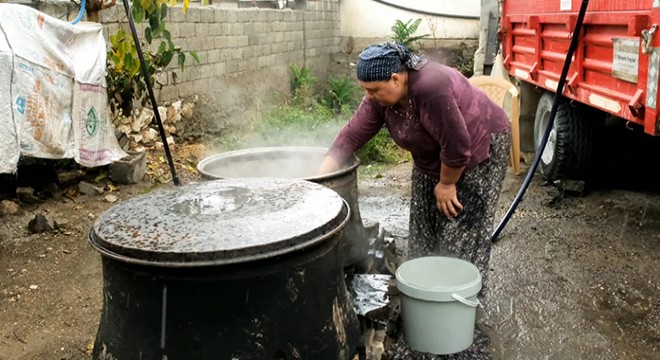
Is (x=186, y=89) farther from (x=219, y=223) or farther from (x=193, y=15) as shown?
(x=219, y=223)

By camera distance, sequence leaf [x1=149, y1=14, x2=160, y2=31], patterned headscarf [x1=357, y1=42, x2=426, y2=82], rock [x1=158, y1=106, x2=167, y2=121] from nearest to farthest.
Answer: patterned headscarf [x1=357, y1=42, x2=426, y2=82] → leaf [x1=149, y1=14, x2=160, y2=31] → rock [x1=158, y1=106, x2=167, y2=121]

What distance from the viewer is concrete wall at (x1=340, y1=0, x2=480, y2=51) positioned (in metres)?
12.4

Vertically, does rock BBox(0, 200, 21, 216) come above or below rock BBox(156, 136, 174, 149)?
below

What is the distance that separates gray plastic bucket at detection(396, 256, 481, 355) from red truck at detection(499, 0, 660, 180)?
1.83 meters

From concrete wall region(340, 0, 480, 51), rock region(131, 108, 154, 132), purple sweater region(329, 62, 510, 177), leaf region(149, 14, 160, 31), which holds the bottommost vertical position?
rock region(131, 108, 154, 132)

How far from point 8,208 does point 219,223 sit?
359cm

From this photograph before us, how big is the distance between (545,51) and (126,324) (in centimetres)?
520

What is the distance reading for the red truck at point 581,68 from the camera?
12.9 feet

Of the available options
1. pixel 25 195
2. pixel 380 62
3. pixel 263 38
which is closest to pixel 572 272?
pixel 380 62

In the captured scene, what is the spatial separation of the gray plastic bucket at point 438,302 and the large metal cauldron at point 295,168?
456mm

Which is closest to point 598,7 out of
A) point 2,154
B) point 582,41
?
point 582,41

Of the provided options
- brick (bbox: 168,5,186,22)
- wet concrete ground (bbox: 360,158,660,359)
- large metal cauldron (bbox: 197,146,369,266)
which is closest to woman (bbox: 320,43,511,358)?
large metal cauldron (bbox: 197,146,369,266)

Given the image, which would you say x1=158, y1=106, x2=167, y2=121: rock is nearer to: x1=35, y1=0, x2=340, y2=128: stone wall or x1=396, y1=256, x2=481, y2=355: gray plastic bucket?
x1=35, y1=0, x2=340, y2=128: stone wall

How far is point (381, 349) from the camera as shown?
3.00 meters
